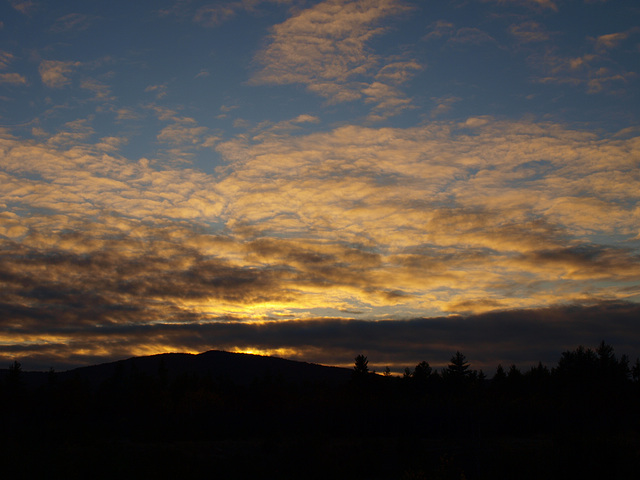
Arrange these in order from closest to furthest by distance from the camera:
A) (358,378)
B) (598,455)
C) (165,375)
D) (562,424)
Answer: (598,455), (562,424), (358,378), (165,375)

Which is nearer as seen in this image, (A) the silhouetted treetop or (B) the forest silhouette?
(B) the forest silhouette

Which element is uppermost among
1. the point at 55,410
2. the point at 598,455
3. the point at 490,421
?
the point at 598,455

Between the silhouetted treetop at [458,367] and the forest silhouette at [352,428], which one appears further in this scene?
the silhouetted treetop at [458,367]

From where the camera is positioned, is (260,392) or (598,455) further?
(260,392)

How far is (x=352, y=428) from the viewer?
2244 inches

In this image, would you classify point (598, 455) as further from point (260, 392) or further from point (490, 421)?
point (260, 392)

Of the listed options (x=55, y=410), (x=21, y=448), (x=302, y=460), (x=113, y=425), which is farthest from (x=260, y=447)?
(x=55, y=410)

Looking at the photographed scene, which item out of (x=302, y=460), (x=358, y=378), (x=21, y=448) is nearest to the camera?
(x=302, y=460)

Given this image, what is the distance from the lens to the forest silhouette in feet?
88.7

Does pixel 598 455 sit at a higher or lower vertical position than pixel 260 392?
higher

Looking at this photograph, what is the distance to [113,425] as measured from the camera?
62406 mm

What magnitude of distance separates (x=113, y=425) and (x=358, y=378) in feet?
148

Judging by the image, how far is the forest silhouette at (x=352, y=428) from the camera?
88.7 ft

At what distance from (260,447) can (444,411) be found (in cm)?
2527
